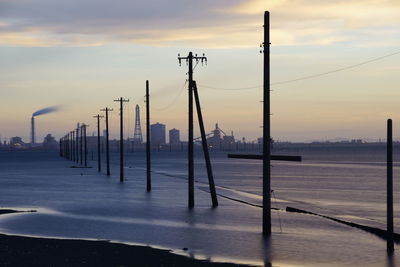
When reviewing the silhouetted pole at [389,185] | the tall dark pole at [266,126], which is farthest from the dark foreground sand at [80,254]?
the silhouetted pole at [389,185]

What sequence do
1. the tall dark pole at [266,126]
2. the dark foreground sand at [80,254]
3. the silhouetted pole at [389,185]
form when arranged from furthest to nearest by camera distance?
the tall dark pole at [266,126] → the silhouetted pole at [389,185] → the dark foreground sand at [80,254]

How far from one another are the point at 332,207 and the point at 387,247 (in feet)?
76.7

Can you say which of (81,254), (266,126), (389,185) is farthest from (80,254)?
(389,185)

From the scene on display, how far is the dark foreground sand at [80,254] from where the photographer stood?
19828mm

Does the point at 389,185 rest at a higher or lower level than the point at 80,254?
higher

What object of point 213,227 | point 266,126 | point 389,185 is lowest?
point 213,227

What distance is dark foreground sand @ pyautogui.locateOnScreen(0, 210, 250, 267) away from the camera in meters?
19.8

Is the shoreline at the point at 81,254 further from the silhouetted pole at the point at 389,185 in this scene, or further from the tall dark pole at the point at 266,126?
the silhouetted pole at the point at 389,185

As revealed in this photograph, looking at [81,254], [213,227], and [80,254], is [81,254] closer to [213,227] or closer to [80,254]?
[80,254]

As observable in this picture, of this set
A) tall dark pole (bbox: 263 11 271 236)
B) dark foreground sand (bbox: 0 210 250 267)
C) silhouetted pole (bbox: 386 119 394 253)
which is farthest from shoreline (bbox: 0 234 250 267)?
silhouetted pole (bbox: 386 119 394 253)

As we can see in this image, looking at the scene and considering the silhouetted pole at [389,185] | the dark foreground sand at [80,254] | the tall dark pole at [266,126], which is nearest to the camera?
the dark foreground sand at [80,254]

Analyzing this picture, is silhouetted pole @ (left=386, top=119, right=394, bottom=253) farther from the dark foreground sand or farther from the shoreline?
the dark foreground sand

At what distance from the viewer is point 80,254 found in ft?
69.9

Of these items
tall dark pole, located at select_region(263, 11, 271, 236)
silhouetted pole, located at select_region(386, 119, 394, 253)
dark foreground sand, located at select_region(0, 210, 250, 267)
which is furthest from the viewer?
tall dark pole, located at select_region(263, 11, 271, 236)
